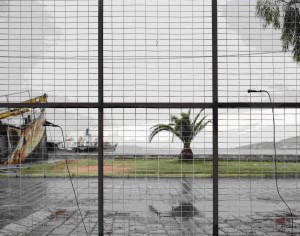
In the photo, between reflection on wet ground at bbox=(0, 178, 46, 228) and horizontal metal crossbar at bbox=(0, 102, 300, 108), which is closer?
horizontal metal crossbar at bbox=(0, 102, 300, 108)

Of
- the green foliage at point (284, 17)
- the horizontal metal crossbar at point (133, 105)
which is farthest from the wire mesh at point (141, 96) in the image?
the green foliage at point (284, 17)

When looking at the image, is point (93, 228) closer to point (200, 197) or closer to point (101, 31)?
point (101, 31)

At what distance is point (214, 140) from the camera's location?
273 centimetres

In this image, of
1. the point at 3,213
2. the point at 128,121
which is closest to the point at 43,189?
the point at 3,213

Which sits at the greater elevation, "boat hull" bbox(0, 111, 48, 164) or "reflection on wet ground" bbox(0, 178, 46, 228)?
"boat hull" bbox(0, 111, 48, 164)

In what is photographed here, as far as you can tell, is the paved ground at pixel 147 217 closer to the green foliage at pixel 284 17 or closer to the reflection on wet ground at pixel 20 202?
the reflection on wet ground at pixel 20 202

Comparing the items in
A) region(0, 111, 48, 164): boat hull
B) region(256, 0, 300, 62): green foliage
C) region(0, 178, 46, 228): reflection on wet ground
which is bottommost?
region(0, 178, 46, 228): reflection on wet ground

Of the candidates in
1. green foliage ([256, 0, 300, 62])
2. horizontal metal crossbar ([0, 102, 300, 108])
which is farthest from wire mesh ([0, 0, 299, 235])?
green foliage ([256, 0, 300, 62])

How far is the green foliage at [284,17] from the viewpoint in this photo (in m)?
3.59

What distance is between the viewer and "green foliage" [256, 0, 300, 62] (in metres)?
3.59

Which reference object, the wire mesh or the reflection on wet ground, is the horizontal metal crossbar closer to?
the wire mesh

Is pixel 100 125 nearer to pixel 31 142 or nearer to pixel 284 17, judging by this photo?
pixel 31 142

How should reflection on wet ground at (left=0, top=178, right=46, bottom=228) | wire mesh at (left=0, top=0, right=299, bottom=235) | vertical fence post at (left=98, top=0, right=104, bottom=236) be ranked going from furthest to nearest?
reflection on wet ground at (left=0, top=178, right=46, bottom=228)
wire mesh at (left=0, top=0, right=299, bottom=235)
vertical fence post at (left=98, top=0, right=104, bottom=236)

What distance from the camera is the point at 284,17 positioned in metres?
3.53
